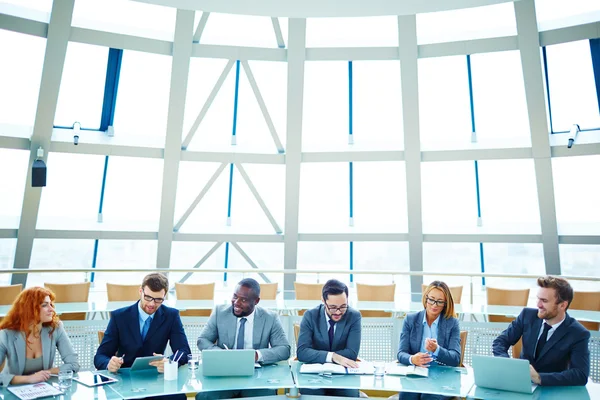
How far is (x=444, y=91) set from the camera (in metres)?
9.78

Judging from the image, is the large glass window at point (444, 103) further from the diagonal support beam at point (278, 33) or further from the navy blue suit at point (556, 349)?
the navy blue suit at point (556, 349)

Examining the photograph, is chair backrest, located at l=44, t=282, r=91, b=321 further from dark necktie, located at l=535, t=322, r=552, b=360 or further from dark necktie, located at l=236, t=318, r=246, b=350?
dark necktie, located at l=535, t=322, r=552, b=360

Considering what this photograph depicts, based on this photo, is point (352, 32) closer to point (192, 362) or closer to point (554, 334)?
point (554, 334)

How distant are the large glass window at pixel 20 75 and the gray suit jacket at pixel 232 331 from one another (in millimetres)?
6401

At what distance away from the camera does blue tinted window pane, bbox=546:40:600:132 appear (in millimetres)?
8867

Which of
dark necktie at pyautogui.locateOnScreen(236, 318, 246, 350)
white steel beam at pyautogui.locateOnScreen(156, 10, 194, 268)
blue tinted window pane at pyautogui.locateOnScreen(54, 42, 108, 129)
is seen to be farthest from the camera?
blue tinted window pane at pyautogui.locateOnScreen(54, 42, 108, 129)

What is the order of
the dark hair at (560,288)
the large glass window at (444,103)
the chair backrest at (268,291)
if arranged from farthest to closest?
the large glass window at (444,103) < the chair backrest at (268,291) < the dark hair at (560,288)

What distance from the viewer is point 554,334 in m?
3.53

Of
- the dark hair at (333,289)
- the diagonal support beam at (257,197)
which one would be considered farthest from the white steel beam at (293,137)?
the dark hair at (333,289)

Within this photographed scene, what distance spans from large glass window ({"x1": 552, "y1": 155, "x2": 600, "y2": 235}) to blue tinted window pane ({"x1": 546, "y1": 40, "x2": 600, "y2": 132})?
2.15ft

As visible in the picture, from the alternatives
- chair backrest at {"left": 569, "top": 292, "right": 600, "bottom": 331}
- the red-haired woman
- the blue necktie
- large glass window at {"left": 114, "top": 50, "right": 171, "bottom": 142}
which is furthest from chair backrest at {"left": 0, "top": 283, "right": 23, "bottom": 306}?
chair backrest at {"left": 569, "top": 292, "right": 600, "bottom": 331}

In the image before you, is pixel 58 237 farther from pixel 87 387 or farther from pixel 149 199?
pixel 87 387

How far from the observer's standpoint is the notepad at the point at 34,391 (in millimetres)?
2857

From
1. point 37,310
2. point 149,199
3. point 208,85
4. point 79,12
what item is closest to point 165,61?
point 208,85
